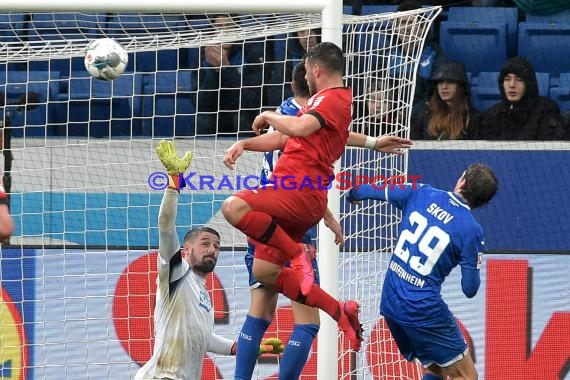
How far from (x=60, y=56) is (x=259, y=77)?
1454 millimetres

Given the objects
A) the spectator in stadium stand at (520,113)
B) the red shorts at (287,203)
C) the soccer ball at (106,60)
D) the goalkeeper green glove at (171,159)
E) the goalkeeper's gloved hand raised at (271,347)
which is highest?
the spectator in stadium stand at (520,113)

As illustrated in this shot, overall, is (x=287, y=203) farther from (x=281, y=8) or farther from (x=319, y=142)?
(x=281, y=8)

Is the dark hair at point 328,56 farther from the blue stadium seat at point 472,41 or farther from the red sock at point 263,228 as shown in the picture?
the blue stadium seat at point 472,41

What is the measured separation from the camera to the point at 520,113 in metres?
10.5

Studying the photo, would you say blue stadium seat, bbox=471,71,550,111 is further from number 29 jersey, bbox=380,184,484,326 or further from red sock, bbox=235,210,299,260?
red sock, bbox=235,210,299,260

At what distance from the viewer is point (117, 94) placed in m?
10.3

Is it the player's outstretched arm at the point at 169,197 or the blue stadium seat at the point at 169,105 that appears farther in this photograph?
the blue stadium seat at the point at 169,105

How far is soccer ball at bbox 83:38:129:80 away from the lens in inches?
302

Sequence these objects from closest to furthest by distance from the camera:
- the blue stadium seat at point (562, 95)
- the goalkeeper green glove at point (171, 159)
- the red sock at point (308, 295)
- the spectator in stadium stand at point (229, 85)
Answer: the goalkeeper green glove at point (171, 159) → the red sock at point (308, 295) → the spectator in stadium stand at point (229, 85) → the blue stadium seat at point (562, 95)

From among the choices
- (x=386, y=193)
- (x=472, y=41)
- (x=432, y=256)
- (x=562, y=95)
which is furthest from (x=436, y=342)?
(x=472, y=41)

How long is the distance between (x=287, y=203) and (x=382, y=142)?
919 mm

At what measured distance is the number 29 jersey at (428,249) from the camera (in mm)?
7680

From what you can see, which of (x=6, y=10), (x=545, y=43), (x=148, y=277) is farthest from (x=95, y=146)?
(x=545, y=43)

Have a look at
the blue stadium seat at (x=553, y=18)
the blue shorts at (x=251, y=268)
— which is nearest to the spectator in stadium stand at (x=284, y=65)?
the blue shorts at (x=251, y=268)
